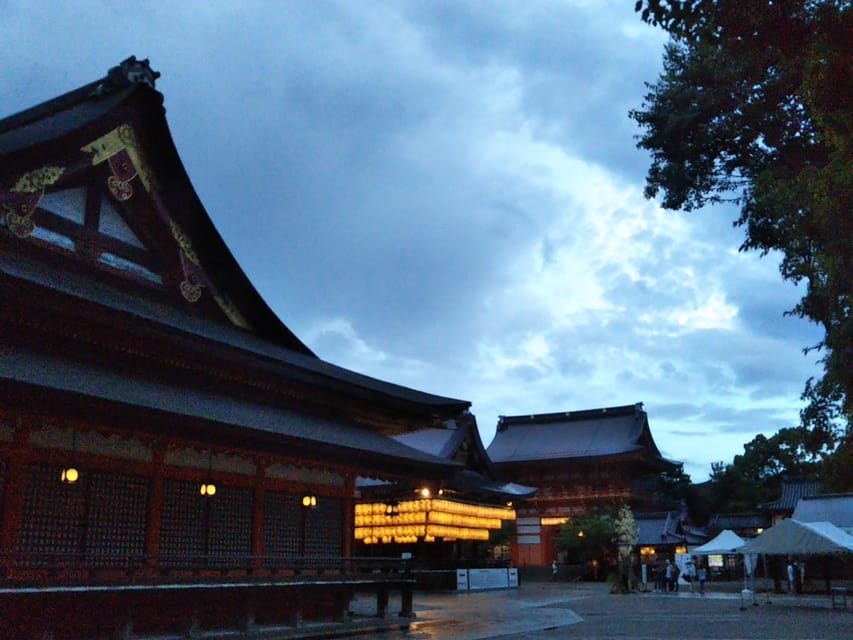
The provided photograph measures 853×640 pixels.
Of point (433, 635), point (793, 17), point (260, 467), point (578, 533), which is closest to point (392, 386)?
point (260, 467)

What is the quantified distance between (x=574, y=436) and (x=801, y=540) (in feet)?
122

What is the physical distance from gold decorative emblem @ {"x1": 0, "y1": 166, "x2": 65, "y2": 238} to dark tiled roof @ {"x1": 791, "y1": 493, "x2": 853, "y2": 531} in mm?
42164

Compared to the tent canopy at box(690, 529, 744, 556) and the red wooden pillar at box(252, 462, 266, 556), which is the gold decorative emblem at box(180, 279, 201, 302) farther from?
the tent canopy at box(690, 529, 744, 556)

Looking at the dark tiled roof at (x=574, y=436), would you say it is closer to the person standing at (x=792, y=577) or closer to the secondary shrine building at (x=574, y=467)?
the secondary shrine building at (x=574, y=467)

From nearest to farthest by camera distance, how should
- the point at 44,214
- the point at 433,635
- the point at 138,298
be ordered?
the point at 44,214 → the point at 138,298 → the point at 433,635

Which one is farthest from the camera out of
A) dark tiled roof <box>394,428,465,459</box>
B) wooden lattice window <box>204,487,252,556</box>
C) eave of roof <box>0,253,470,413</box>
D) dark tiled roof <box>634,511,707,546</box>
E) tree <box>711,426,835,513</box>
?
tree <box>711,426,835,513</box>

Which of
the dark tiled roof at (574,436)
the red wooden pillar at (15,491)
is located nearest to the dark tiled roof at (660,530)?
the dark tiled roof at (574,436)

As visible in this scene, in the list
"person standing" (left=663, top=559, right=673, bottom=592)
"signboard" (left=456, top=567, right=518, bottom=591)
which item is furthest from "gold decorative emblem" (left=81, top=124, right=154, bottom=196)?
"person standing" (left=663, top=559, right=673, bottom=592)

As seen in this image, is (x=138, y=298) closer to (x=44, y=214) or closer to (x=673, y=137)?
(x=44, y=214)

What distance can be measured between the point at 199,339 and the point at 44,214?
13.8 ft

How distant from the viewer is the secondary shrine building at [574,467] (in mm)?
59312

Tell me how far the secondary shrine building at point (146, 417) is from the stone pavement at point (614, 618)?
2.86 m

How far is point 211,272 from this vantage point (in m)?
20.7

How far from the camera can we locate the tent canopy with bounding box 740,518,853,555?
92.3 feet
